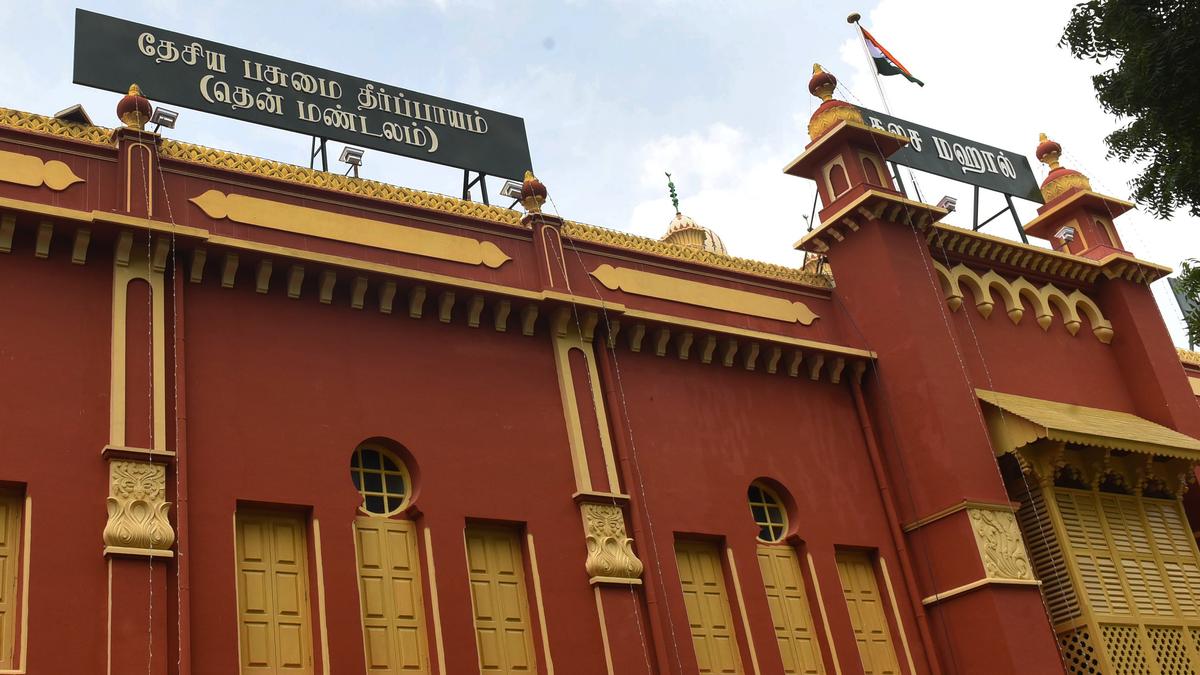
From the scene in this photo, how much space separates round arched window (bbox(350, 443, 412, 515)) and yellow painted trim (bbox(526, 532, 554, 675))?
1.39 metres

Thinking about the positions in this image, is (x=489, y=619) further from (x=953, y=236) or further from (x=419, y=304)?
(x=953, y=236)

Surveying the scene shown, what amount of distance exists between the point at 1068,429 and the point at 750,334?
4.21 m

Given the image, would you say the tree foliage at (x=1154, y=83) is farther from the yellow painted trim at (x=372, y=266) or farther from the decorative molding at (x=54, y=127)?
the decorative molding at (x=54, y=127)

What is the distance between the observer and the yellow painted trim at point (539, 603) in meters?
12.8

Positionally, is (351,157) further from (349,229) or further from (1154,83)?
(1154,83)

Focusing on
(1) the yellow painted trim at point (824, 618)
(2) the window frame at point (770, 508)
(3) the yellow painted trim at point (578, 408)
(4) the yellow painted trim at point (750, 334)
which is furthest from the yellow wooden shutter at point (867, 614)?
(3) the yellow painted trim at point (578, 408)

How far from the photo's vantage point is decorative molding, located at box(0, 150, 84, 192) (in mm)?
12266

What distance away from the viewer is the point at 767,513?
15.9m

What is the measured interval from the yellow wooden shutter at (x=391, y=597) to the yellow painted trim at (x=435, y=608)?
0.12m

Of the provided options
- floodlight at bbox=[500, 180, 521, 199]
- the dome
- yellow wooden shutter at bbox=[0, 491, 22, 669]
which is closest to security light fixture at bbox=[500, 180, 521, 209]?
floodlight at bbox=[500, 180, 521, 199]

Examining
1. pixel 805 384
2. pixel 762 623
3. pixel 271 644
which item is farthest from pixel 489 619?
pixel 805 384

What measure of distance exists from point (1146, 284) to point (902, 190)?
497cm

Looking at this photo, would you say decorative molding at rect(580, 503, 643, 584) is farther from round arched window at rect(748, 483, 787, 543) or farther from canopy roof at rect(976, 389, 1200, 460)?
canopy roof at rect(976, 389, 1200, 460)

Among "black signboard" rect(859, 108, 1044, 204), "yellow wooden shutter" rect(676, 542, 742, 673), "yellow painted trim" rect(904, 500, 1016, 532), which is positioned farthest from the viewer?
"black signboard" rect(859, 108, 1044, 204)
